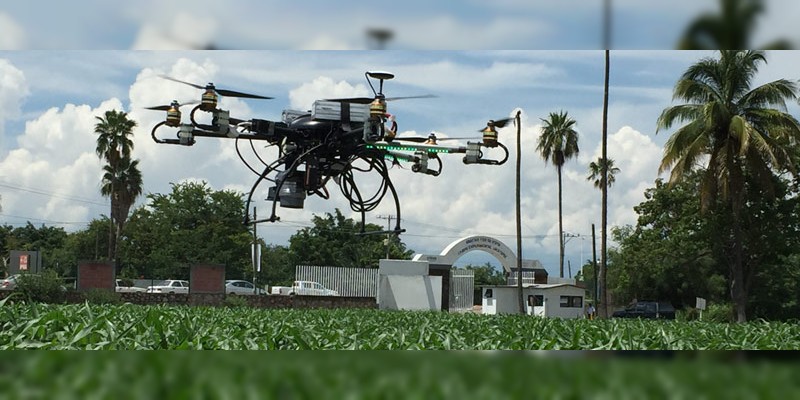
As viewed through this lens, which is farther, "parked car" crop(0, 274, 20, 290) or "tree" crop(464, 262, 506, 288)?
"tree" crop(464, 262, 506, 288)

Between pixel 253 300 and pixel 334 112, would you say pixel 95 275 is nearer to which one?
pixel 253 300

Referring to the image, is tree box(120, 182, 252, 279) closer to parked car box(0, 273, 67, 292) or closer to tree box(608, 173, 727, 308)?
parked car box(0, 273, 67, 292)

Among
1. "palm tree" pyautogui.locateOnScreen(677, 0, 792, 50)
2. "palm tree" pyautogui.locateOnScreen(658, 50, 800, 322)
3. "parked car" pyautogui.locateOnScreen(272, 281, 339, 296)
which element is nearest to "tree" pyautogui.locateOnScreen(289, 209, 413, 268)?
"parked car" pyautogui.locateOnScreen(272, 281, 339, 296)

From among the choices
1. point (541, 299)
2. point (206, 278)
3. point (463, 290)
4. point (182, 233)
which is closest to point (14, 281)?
point (206, 278)

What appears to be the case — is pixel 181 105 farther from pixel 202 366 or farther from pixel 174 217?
pixel 174 217


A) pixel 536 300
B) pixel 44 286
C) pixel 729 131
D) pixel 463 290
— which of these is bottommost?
pixel 536 300

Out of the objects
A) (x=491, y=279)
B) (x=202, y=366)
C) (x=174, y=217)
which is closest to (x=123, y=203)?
(x=174, y=217)
